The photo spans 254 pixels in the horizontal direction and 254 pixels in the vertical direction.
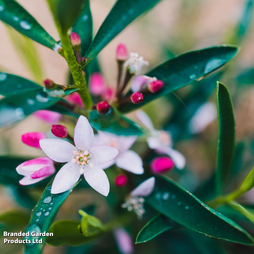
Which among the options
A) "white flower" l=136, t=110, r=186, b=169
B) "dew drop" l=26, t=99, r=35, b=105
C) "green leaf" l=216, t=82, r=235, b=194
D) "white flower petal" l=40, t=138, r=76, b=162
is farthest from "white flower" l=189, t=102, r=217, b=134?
"dew drop" l=26, t=99, r=35, b=105

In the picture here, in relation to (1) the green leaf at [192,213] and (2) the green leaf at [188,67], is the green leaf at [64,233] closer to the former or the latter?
(1) the green leaf at [192,213]

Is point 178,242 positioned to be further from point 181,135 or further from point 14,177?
point 14,177

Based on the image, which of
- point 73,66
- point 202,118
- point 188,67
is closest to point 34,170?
point 73,66

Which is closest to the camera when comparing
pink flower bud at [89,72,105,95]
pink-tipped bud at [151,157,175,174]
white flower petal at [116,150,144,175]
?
white flower petal at [116,150,144,175]

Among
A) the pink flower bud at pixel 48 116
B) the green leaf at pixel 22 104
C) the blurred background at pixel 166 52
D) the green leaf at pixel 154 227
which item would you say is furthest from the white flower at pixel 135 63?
the blurred background at pixel 166 52

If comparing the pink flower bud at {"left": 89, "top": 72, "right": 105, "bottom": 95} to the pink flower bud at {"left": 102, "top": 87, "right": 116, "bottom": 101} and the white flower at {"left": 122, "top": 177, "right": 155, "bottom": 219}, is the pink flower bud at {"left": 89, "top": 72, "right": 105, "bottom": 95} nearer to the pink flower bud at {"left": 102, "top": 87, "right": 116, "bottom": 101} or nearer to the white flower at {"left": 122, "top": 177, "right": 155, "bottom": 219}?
the pink flower bud at {"left": 102, "top": 87, "right": 116, "bottom": 101}

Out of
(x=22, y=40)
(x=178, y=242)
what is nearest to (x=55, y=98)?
(x=22, y=40)
